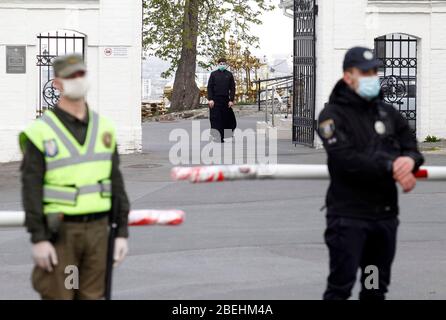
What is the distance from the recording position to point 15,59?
944 inches

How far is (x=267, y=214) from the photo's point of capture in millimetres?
16109

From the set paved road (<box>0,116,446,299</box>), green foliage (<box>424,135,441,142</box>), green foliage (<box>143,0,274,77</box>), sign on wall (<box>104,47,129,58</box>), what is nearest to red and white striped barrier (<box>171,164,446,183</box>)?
paved road (<box>0,116,446,299</box>)

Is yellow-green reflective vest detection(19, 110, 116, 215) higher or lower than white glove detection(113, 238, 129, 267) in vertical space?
higher

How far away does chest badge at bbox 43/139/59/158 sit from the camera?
721cm

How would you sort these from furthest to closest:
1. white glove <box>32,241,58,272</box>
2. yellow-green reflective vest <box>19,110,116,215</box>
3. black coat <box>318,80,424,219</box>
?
black coat <box>318,80,424,219</box> → yellow-green reflective vest <box>19,110,116,215</box> → white glove <box>32,241,58,272</box>

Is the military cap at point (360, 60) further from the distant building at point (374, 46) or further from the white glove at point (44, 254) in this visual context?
the distant building at point (374, 46)

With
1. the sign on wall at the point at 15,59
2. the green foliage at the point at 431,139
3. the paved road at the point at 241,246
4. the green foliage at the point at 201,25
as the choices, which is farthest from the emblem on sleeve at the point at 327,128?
the green foliage at the point at 201,25

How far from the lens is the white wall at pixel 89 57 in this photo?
78.6 ft

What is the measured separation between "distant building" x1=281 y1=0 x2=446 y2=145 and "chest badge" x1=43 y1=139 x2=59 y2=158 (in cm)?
1813

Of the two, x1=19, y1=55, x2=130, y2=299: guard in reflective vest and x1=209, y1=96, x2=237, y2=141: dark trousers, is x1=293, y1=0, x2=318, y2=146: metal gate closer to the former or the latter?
x1=209, y1=96, x2=237, y2=141: dark trousers

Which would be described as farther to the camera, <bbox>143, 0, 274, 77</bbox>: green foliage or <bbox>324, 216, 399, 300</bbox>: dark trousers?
<bbox>143, 0, 274, 77</bbox>: green foliage

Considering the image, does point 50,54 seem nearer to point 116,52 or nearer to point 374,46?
point 116,52

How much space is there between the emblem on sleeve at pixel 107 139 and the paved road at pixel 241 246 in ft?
11.3

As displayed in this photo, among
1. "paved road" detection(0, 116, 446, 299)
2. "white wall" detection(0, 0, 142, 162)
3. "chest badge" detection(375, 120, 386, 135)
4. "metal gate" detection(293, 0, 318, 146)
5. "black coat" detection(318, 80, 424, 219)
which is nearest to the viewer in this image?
"black coat" detection(318, 80, 424, 219)
